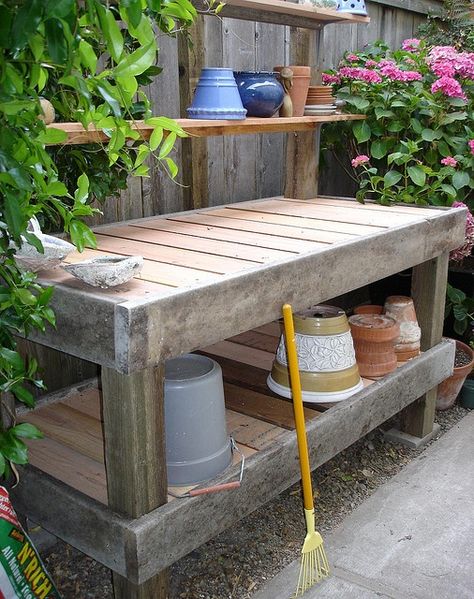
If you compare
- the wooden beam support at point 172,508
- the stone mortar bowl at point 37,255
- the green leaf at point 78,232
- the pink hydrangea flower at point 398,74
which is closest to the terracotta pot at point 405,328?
the wooden beam support at point 172,508

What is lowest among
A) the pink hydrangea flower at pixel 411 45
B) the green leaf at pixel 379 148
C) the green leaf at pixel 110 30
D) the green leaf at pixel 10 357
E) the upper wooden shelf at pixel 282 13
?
the green leaf at pixel 10 357

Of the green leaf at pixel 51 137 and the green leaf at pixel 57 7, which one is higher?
the green leaf at pixel 57 7

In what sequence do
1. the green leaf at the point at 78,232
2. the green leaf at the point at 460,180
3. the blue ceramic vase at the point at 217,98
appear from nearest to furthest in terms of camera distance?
1. the green leaf at the point at 78,232
2. the blue ceramic vase at the point at 217,98
3. the green leaf at the point at 460,180

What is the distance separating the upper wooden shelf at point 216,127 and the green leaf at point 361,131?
32 cm

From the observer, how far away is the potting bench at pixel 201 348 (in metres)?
1.50

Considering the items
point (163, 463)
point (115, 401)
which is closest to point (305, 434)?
point (163, 463)

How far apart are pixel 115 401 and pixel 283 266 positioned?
0.51 m

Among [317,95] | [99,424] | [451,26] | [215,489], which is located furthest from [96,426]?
[451,26]

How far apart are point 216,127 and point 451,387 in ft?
5.41

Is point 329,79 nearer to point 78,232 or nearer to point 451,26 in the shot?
point 451,26

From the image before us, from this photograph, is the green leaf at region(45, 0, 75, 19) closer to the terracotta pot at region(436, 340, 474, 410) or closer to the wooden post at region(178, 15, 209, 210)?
the wooden post at region(178, 15, 209, 210)

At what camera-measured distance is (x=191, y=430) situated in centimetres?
179

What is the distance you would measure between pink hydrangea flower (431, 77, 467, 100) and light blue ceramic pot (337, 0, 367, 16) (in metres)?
0.47

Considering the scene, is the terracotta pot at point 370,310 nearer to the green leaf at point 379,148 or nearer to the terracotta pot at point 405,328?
the terracotta pot at point 405,328
